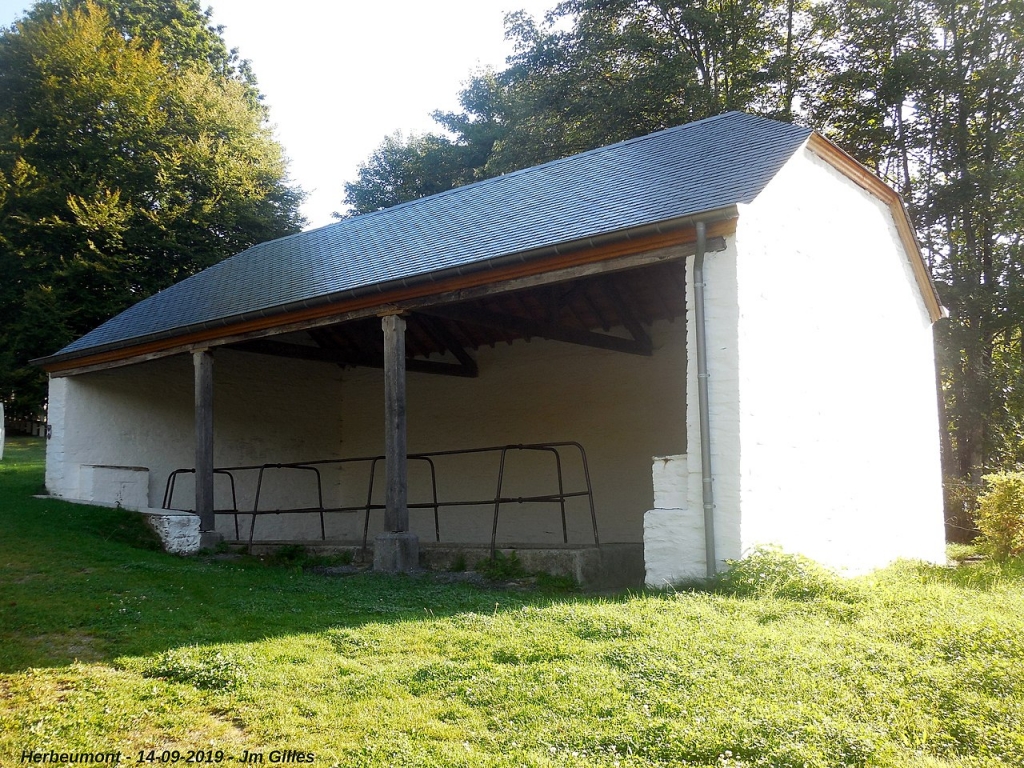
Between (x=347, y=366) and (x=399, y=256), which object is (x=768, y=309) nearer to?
(x=399, y=256)

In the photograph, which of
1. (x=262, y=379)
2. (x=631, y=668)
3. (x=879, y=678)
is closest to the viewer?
(x=879, y=678)

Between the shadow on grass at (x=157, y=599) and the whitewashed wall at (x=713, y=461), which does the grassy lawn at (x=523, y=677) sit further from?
the whitewashed wall at (x=713, y=461)

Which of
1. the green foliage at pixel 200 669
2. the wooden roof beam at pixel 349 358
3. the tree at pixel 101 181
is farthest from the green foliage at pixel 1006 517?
the tree at pixel 101 181

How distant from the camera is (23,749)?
139 inches

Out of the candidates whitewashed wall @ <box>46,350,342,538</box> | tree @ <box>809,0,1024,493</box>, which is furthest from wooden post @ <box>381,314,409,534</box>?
tree @ <box>809,0,1024,493</box>

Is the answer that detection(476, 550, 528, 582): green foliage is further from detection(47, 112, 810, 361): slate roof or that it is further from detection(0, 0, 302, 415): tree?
detection(0, 0, 302, 415): tree

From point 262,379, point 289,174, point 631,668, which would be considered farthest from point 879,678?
point 289,174

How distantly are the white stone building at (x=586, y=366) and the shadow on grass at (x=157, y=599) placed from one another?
3.82ft

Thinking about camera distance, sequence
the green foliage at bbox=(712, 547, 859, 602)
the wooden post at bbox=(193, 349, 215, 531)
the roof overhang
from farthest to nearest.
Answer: the wooden post at bbox=(193, 349, 215, 531)
the roof overhang
the green foliage at bbox=(712, 547, 859, 602)

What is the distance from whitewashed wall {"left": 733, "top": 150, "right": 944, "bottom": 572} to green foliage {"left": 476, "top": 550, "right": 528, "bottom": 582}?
191cm

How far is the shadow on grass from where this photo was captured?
5172mm

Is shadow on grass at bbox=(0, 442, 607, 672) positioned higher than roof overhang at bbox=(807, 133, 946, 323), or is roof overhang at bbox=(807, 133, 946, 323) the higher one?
roof overhang at bbox=(807, 133, 946, 323)

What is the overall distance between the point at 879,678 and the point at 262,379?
1111 centimetres

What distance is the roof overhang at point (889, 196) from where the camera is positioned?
815cm
